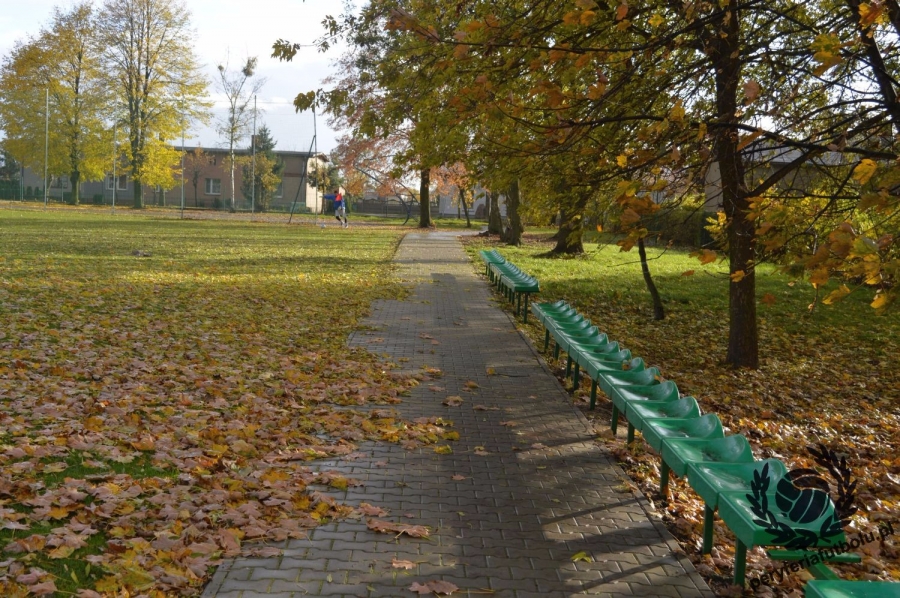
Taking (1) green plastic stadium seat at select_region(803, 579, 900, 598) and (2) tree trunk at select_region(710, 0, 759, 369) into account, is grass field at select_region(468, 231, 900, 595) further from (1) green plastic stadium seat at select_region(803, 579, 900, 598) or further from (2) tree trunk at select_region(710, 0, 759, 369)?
(1) green plastic stadium seat at select_region(803, 579, 900, 598)

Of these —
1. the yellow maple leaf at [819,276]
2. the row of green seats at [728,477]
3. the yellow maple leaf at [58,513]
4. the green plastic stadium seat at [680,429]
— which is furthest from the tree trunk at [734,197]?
the yellow maple leaf at [58,513]

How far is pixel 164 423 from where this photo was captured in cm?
633

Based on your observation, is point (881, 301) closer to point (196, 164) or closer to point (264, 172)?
point (264, 172)

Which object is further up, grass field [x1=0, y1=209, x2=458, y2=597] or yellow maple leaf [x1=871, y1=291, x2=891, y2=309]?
yellow maple leaf [x1=871, y1=291, x2=891, y2=309]

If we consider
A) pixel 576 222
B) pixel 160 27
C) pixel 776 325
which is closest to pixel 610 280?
pixel 776 325

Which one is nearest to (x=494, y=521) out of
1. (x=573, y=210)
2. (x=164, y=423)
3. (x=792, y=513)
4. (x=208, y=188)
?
(x=792, y=513)

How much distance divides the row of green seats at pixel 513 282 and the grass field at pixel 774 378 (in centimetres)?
70

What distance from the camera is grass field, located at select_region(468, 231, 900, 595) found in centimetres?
568

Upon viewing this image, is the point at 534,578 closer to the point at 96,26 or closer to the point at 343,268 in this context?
the point at 343,268

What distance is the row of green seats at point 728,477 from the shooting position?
3816 mm

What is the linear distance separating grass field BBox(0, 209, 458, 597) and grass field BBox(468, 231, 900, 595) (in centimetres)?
224

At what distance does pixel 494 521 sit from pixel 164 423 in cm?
288

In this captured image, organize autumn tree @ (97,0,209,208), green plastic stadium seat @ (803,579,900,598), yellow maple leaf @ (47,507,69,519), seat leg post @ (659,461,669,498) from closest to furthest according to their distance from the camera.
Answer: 1. green plastic stadium seat @ (803,579,900,598)
2. yellow maple leaf @ (47,507,69,519)
3. seat leg post @ (659,461,669,498)
4. autumn tree @ (97,0,209,208)

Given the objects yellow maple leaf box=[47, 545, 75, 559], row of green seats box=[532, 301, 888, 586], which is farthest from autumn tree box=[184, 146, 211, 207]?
yellow maple leaf box=[47, 545, 75, 559]
